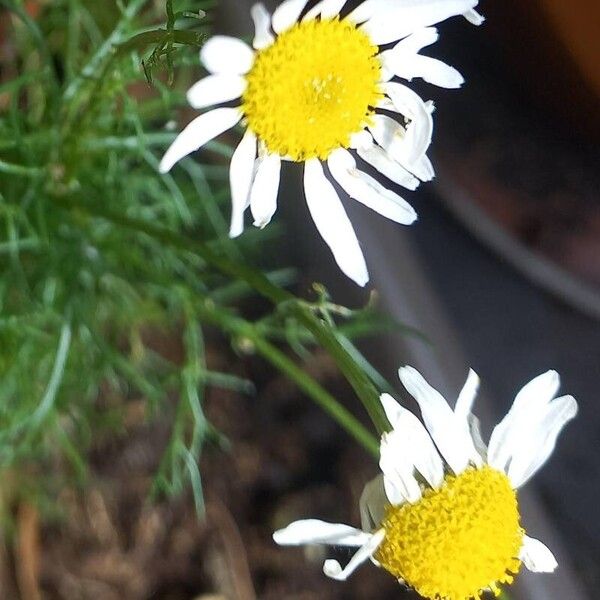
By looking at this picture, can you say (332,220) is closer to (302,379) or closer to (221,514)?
→ (302,379)

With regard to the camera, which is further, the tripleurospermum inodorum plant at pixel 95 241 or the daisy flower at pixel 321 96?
the tripleurospermum inodorum plant at pixel 95 241

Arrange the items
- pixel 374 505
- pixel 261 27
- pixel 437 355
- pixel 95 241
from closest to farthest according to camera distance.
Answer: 1. pixel 261 27
2. pixel 374 505
3. pixel 95 241
4. pixel 437 355

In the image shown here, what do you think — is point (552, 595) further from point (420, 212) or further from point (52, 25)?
point (52, 25)

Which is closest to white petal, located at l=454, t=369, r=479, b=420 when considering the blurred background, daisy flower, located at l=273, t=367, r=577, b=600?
daisy flower, located at l=273, t=367, r=577, b=600

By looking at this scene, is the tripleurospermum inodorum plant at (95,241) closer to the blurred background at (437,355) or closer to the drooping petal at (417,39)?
the blurred background at (437,355)

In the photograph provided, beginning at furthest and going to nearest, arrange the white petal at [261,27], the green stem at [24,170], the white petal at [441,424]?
the green stem at [24,170], the white petal at [441,424], the white petal at [261,27]

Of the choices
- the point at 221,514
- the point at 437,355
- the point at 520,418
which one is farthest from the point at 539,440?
the point at 221,514

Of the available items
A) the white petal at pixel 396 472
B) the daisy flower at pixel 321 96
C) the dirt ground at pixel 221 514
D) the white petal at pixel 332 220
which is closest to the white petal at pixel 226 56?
the daisy flower at pixel 321 96
